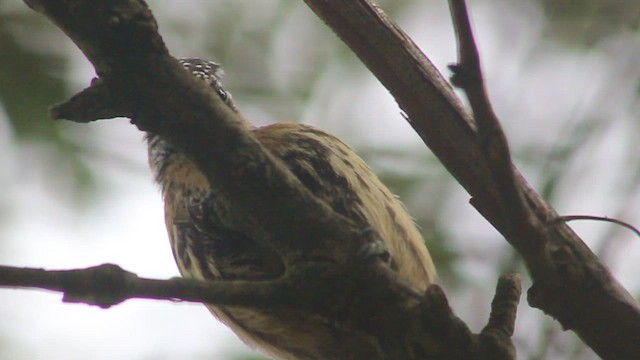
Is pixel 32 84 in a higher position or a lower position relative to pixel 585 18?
lower

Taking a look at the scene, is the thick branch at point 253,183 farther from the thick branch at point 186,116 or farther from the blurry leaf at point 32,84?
the blurry leaf at point 32,84

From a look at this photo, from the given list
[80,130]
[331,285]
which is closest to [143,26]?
[331,285]

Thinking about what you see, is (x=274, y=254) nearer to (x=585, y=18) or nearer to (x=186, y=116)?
(x=186, y=116)

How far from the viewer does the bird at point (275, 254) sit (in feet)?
9.54

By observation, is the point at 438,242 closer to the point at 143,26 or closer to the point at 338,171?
the point at 338,171

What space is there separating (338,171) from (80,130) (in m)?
2.15

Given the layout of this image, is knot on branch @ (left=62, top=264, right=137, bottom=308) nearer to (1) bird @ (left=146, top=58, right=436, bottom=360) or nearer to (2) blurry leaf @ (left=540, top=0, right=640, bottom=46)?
(1) bird @ (left=146, top=58, right=436, bottom=360)

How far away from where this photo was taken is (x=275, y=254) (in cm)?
278

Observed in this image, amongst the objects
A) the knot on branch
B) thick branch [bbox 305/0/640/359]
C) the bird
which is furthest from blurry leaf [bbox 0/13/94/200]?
the knot on branch

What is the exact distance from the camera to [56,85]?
177 inches

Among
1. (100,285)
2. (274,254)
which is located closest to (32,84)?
(274,254)

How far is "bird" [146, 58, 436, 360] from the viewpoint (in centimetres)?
291

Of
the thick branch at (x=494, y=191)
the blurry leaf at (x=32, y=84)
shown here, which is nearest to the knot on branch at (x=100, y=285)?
the thick branch at (x=494, y=191)

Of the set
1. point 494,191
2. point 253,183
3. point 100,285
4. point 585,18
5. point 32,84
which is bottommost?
point 100,285
